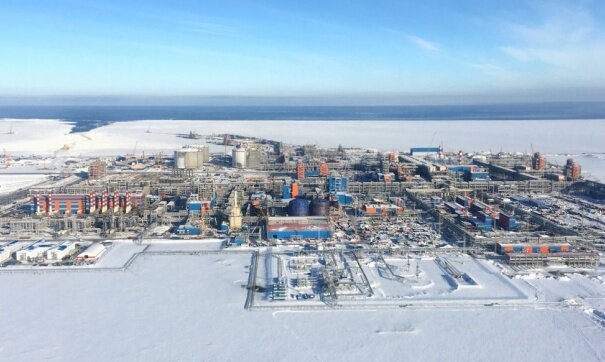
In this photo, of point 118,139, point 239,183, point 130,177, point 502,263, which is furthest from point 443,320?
point 118,139

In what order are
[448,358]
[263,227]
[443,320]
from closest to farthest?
[448,358]
[443,320]
[263,227]

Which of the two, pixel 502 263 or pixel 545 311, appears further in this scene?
pixel 502 263

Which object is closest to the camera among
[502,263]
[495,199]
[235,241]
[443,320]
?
[443,320]

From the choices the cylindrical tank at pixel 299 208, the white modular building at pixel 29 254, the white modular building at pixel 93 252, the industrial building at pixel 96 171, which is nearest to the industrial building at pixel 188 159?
the industrial building at pixel 96 171

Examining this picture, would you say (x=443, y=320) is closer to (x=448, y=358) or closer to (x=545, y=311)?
(x=448, y=358)

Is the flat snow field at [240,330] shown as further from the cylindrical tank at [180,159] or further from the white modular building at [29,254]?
the cylindrical tank at [180,159]

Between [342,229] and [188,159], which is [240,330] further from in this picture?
[188,159]

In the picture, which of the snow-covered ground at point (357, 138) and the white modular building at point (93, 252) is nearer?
the white modular building at point (93, 252)
